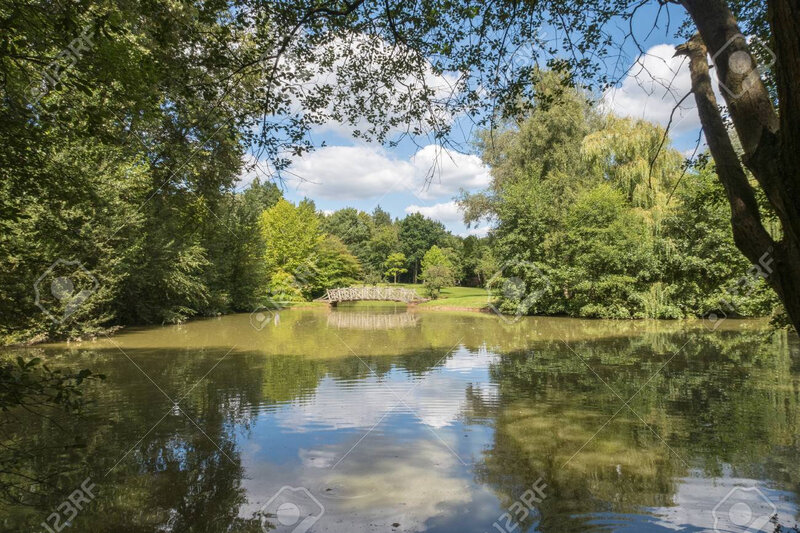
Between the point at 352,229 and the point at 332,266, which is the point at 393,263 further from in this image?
the point at 332,266

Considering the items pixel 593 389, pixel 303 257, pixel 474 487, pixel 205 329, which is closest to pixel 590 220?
pixel 593 389

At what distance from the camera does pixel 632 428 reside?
19.8ft

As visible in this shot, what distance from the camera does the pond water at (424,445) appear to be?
389 cm

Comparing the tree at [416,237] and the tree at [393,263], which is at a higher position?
the tree at [416,237]

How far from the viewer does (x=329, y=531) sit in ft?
12.1

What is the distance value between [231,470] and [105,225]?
12179 millimetres

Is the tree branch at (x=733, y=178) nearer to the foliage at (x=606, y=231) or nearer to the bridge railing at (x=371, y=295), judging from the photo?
the foliage at (x=606, y=231)

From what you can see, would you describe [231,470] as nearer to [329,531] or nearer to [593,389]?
[329,531]

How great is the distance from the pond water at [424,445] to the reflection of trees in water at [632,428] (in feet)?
0.09

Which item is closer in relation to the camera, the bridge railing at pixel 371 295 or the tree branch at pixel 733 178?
the tree branch at pixel 733 178

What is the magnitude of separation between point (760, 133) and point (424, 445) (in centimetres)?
463

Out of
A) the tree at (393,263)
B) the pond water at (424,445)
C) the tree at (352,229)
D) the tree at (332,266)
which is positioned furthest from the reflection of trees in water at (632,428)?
the tree at (393,263)

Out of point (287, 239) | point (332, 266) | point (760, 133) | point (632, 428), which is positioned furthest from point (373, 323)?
point (760, 133)

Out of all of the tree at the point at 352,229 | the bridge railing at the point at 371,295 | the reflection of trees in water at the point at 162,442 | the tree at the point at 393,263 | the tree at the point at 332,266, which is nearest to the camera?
the reflection of trees in water at the point at 162,442
